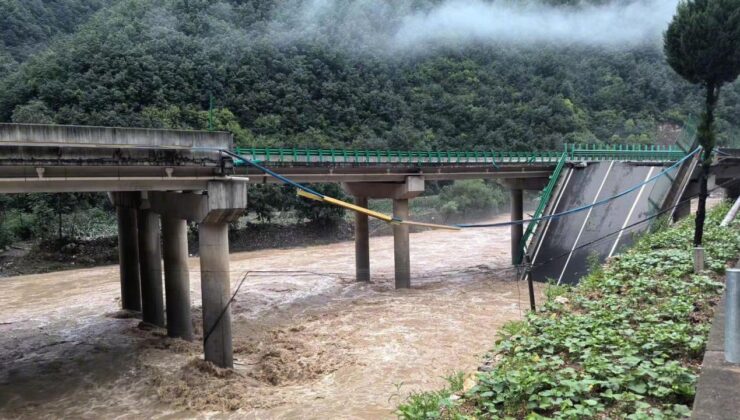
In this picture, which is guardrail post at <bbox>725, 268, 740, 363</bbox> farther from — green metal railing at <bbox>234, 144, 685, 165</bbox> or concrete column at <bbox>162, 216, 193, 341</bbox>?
green metal railing at <bbox>234, 144, 685, 165</bbox>

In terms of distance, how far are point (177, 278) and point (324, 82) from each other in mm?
60647

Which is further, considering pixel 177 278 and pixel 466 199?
pixel 466 199

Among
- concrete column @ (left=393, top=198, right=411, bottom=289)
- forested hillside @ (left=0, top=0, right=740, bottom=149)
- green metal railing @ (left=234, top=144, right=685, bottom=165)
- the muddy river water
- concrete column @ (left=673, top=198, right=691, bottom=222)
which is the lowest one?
the muddy river water

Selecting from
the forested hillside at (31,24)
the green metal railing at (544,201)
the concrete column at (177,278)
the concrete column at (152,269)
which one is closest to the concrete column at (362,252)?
the green metal railing at (544,201)

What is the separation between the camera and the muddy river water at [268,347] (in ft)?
42.9

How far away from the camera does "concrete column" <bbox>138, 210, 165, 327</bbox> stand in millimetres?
20250

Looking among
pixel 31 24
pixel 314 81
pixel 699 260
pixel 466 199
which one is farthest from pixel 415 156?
pixel 31 24

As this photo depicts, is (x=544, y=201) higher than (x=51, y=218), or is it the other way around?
(x=544, y=201)

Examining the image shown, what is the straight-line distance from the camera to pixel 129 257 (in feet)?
73.8

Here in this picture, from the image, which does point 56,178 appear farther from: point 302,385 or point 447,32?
point 447,32

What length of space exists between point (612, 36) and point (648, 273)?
391ft

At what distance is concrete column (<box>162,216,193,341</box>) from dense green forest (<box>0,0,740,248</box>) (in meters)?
31.1

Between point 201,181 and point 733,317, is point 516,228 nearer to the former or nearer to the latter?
point 201,181

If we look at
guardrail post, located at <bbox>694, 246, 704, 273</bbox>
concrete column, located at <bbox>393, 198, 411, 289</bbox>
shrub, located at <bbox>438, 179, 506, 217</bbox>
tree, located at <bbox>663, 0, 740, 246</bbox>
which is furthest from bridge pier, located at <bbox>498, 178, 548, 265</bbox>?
shrub, located at <bbox>438, 179, 506, 217</bbox>
